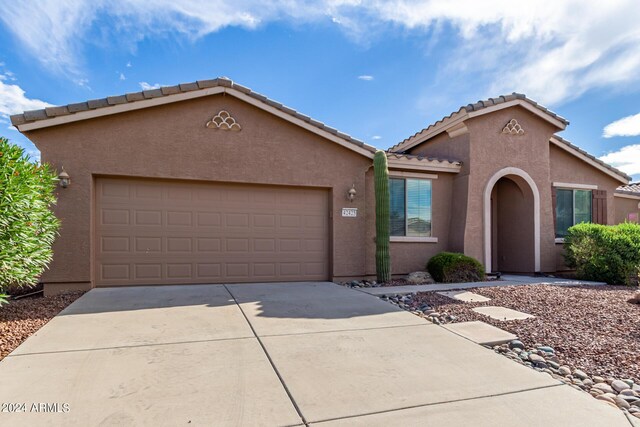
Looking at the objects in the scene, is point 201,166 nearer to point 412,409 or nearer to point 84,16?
point 84,16

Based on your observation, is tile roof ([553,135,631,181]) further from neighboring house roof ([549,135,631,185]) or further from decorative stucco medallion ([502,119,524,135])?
decorative stucco medallion ([502,119,524,135])

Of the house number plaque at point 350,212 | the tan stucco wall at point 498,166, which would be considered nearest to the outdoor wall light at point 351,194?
the house number plaque at point 350,212

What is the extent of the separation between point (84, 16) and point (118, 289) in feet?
20.0

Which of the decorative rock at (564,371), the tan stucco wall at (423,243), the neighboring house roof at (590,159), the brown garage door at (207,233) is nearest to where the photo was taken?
the decorative rock at (564,371)

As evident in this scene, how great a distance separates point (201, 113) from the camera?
26.8 feet

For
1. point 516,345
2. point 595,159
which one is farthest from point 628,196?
point 516,345

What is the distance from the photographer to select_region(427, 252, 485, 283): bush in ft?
30.5

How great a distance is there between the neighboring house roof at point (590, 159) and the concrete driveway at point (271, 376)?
394 inches

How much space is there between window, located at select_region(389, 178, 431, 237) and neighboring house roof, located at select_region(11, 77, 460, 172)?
763 millimetres

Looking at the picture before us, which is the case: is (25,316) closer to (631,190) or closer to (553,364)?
(553,364)

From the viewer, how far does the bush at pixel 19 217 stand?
478 cm

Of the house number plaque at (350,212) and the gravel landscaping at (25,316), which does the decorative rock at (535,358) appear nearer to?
the house number plaque at (350,212)

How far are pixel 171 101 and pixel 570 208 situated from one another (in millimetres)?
12900

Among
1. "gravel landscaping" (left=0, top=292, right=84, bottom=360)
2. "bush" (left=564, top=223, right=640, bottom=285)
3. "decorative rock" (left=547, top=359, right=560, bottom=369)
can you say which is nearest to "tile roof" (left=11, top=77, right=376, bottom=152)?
"gravel landscaping" (left=0, top=292, right=84, bottom=360)
